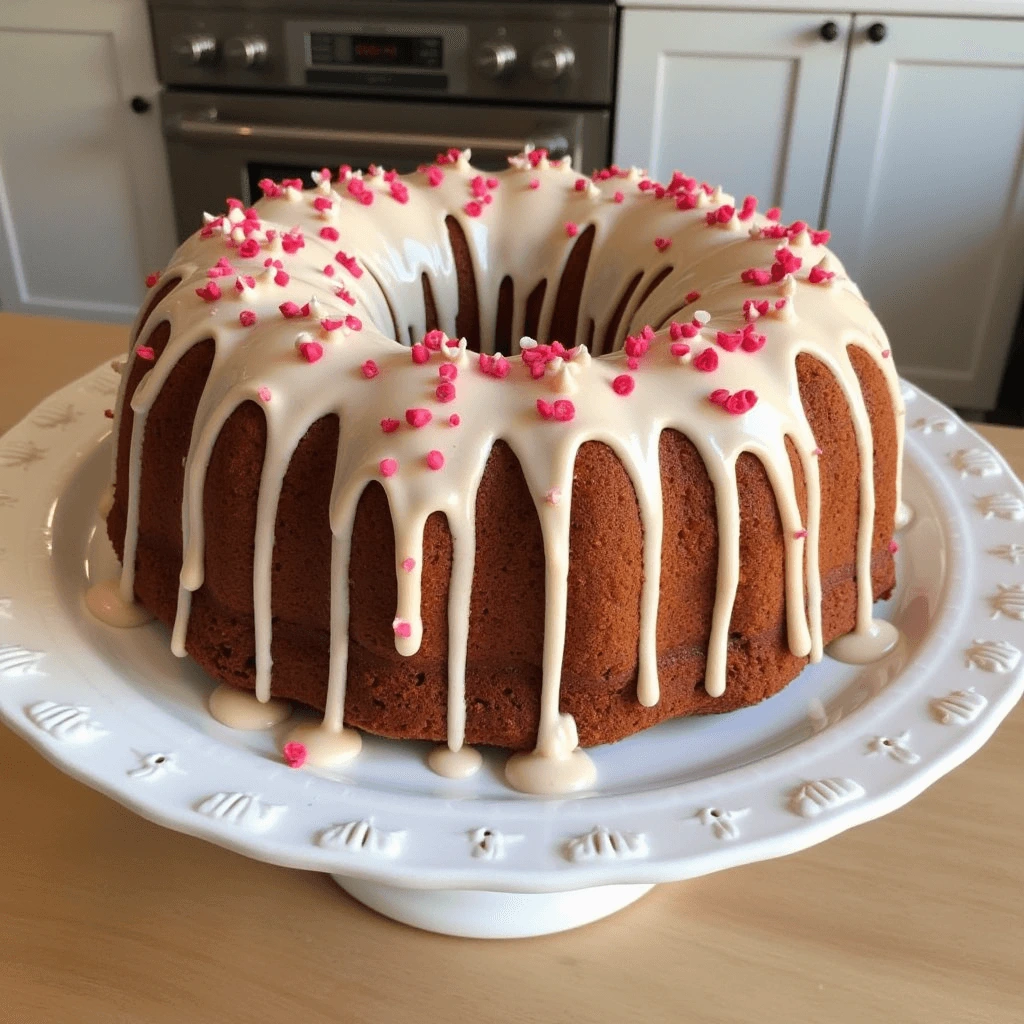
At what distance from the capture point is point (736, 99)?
7.89 feet

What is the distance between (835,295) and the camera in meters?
0.95

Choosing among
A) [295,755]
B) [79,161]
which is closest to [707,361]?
[295,755]

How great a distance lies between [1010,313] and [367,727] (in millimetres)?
2329

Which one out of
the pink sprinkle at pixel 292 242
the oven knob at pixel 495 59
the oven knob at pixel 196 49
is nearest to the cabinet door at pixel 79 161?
the oven knob at pixel 196 49

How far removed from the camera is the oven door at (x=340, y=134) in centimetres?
243

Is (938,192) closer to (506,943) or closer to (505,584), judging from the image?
(505,584)

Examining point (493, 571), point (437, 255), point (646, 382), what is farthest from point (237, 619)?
point (437, 255)

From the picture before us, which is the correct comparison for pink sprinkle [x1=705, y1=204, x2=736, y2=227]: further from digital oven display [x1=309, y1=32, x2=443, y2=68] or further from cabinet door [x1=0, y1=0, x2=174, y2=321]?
cabinet door [x1=0, y1=0, x2=174, y2=321]

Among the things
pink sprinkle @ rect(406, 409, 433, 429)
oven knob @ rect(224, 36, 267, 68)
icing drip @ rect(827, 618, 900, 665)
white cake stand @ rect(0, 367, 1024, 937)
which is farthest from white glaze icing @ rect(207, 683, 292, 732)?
oven knob @ rect(224, 36, 267, 68)

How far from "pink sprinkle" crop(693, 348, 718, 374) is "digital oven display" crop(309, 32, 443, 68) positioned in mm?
1899

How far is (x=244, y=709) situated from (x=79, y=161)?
247cm

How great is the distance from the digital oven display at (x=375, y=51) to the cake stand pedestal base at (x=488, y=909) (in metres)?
2.12

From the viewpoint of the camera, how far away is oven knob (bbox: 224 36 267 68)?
2.49 m

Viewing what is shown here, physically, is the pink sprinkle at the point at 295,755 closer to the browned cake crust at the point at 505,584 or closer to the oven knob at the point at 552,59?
the browned cake crust at the point at 505,584
